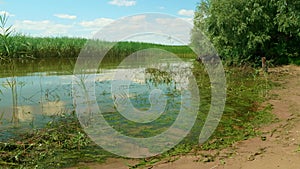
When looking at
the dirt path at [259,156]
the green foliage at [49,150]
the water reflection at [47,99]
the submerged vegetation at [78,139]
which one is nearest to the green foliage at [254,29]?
the water reflection at [47,99]

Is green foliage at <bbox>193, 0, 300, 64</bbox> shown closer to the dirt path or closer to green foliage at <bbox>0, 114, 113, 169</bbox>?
the dirt path

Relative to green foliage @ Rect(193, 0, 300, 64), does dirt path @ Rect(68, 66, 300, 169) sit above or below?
below

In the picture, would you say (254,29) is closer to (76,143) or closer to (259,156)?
(259,156)

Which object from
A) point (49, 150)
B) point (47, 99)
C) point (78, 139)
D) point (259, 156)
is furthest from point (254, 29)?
point (49, 150)

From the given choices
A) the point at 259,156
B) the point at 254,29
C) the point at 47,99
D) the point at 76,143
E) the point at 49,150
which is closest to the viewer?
the point at 259,156

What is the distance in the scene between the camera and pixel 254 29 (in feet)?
49.3

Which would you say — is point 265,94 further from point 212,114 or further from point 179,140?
point 179,140

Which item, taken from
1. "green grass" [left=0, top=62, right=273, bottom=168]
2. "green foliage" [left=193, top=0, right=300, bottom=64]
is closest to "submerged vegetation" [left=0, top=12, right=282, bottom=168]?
"green grass" [left=0, top=62, right=273, bottom=168]

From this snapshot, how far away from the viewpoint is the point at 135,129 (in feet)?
15.8

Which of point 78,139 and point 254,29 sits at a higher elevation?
point 254,29

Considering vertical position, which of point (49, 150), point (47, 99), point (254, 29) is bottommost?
point (49, 150)

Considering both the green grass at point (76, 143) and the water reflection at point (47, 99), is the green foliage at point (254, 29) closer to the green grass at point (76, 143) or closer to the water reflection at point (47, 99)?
the water reflection at point (47, 99)

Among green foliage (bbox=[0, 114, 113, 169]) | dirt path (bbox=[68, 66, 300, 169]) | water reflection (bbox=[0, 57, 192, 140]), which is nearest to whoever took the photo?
dirt path (bbox=[68, 66, 300, 169])

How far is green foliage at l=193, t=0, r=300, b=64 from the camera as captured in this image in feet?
46.9
